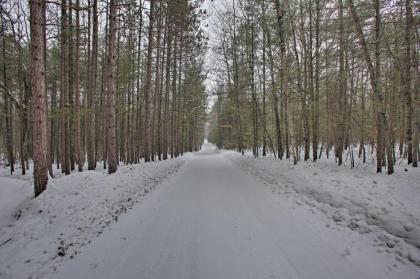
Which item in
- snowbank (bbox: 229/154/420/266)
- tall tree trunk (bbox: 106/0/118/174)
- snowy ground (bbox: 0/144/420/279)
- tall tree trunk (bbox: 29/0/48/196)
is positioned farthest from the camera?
tall tree trunk (bbox: 106/0/118/174)

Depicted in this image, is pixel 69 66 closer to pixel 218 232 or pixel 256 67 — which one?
pixel 218 232

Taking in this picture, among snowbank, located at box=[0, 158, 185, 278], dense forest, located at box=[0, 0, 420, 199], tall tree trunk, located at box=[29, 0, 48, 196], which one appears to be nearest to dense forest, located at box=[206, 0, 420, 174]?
dense forest, located at box=[0, 0, 420, 199]

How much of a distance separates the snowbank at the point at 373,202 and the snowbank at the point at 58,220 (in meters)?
5.38

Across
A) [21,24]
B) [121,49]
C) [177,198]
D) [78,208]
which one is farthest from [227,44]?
[78,208]

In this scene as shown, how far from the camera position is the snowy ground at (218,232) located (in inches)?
138

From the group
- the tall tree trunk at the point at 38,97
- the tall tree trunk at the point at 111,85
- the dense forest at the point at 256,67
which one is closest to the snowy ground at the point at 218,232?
the tall tree trunk at the point at 38,97

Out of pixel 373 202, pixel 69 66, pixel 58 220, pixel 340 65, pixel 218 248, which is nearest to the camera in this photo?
pixel 218 248

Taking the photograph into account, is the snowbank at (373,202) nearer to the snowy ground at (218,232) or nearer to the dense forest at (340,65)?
the snowy ground at (218,232)

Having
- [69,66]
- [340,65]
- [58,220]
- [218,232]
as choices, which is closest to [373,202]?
[218,232]

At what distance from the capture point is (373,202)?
5.49m

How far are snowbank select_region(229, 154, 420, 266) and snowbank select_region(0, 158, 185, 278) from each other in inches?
212

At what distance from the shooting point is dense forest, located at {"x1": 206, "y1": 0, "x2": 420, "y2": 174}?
828 cm

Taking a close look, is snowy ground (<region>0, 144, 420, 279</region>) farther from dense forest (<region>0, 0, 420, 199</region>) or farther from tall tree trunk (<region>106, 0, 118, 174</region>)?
tall tree trunk (<region>106, 0, 118, 174</region>)

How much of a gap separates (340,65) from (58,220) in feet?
41.7
